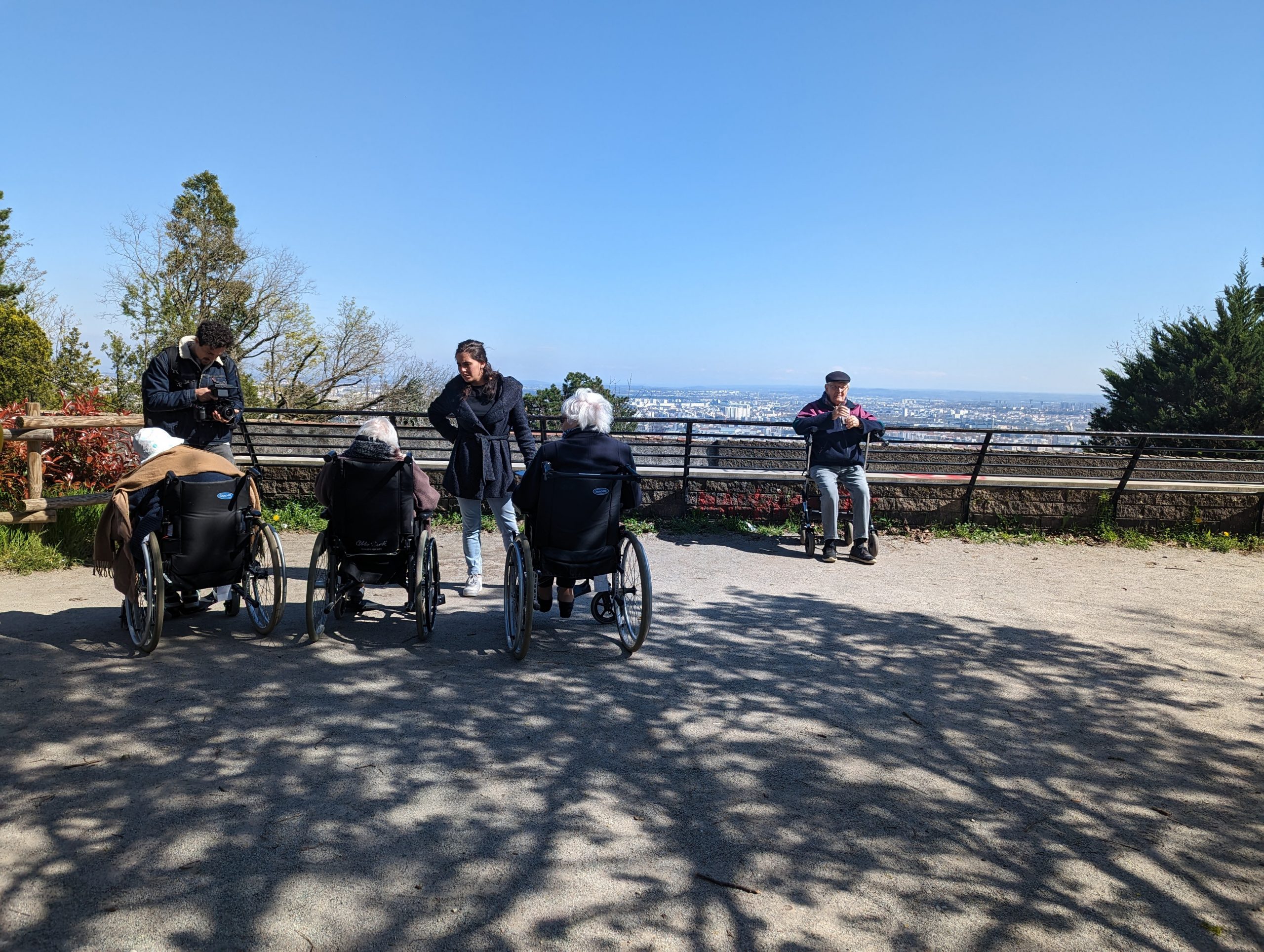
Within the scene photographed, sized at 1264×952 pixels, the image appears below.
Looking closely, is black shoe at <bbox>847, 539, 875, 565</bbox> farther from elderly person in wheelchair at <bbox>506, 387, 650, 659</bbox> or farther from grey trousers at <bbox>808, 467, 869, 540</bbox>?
elderly person in wheelchair at <bbox>506, 387, 650, 659</bbox>

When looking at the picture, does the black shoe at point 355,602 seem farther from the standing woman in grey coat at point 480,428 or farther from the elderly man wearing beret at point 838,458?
the elderly man wearing beret at point 838,458

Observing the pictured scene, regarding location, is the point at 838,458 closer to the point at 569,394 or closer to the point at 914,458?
the point at 914,458

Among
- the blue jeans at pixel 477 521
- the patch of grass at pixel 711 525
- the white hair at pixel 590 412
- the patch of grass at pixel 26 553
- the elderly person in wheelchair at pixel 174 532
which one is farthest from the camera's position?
the patch of grass at pixel 711 525

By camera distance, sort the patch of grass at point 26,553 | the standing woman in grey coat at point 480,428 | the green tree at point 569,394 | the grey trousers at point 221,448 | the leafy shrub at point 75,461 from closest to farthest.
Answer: the grey trousers at point 221,448 → the standing woman in grey coat at point 480,428 → the patch of grass at point 26,553 → the leafy shrub at point 75,461 → the green tree at point 569,394

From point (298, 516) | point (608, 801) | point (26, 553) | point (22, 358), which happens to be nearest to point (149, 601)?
point (608, 801)

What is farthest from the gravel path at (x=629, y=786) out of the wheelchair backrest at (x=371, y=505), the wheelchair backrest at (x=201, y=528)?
the wheelchair backrest at (x=371, y=505)

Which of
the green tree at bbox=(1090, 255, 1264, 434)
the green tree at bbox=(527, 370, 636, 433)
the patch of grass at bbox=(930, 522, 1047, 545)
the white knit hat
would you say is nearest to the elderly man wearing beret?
the patch of grass at bbox=(930, 522, 1047, 545)

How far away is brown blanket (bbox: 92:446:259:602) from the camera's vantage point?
4898 mm

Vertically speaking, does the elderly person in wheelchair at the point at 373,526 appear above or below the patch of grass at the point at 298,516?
above

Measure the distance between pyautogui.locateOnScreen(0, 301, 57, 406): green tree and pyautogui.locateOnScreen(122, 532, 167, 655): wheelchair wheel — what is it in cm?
2594

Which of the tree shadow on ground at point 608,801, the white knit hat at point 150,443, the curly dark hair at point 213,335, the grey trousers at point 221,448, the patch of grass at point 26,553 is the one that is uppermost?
the curly dark hair at point 213,335

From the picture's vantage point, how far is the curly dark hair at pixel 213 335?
588 centimetres

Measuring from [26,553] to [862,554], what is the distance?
24.0ft

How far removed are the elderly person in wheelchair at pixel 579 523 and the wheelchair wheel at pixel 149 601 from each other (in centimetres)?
190
